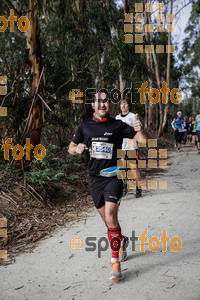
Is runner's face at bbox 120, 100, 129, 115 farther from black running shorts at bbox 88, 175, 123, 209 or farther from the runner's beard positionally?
black running shorts at bbox 88, 175, 123, 209

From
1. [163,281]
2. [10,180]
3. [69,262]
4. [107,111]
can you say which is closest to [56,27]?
[10,180]

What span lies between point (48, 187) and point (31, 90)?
87.2 inches

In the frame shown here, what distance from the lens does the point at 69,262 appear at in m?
3.66

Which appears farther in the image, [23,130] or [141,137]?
[23,130]

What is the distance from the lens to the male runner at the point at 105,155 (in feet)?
10.8

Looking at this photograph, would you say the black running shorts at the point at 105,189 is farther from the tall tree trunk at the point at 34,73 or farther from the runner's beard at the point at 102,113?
the tall tree trunk at the point at 34,73

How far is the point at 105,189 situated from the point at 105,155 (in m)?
0.36

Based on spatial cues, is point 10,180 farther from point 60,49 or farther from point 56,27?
point 56,27

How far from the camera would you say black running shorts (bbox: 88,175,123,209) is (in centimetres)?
327

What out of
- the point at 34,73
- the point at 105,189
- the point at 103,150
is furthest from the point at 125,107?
the point at 105,189

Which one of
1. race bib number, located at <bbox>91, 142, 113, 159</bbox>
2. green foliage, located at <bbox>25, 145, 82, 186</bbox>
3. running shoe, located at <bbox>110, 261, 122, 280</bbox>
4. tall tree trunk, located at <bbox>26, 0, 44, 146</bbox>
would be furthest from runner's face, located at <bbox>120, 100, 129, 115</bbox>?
running shoe, located at <bbox>110, 261, 122, 280</bbox>

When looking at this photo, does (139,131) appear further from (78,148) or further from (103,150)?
(78,148)

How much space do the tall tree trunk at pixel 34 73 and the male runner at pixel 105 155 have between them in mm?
3684

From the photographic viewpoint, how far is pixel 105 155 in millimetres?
3340
